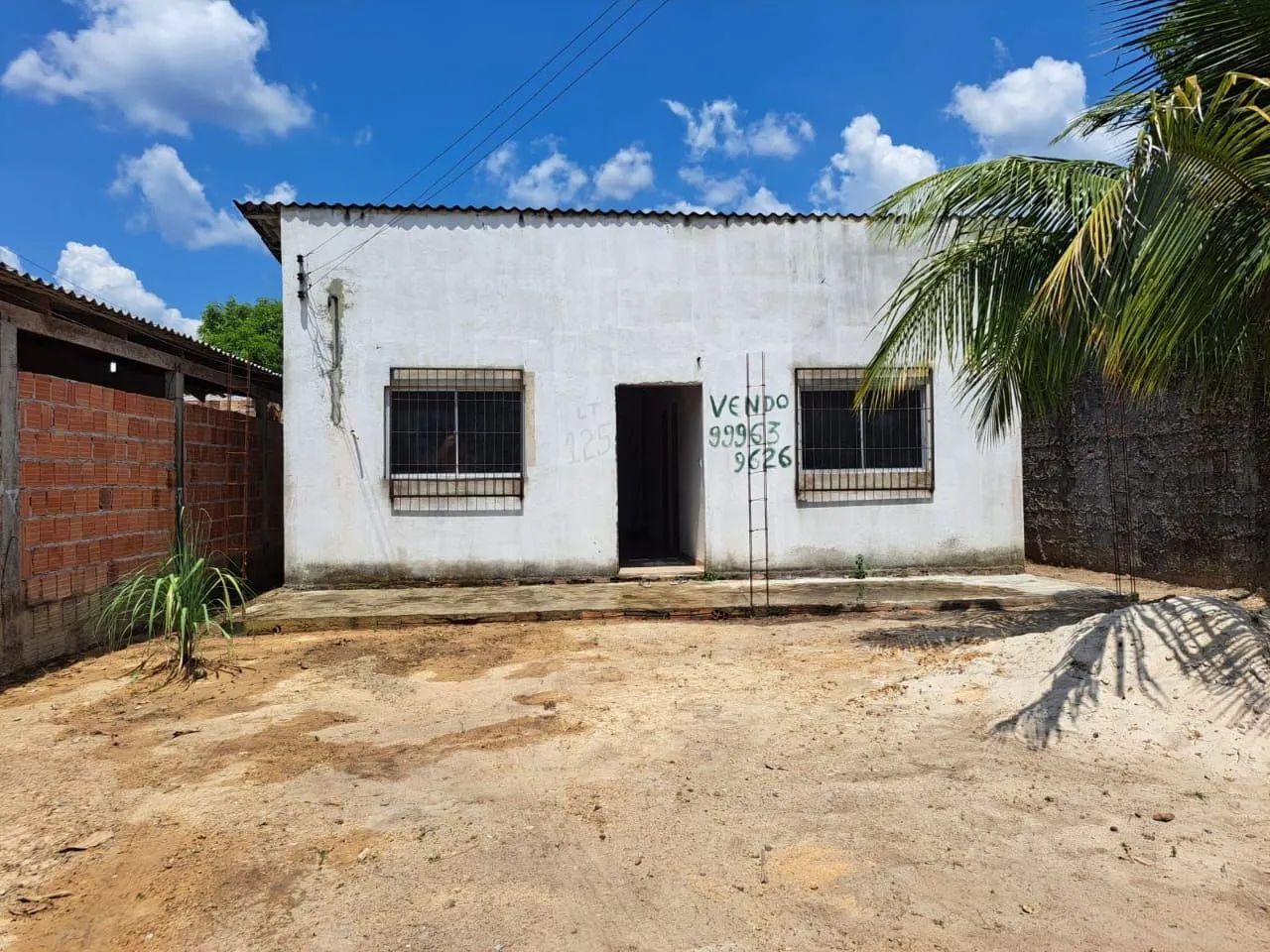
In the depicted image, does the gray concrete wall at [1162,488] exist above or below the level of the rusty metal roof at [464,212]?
below

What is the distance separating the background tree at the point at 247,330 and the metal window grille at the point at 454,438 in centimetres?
2106

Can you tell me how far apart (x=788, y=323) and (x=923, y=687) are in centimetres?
542

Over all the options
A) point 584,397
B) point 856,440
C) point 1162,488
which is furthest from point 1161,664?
point 584,397

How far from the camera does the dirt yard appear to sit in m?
2.58

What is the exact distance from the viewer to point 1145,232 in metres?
3.87

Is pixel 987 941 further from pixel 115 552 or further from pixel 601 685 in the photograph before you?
pixel 115 552

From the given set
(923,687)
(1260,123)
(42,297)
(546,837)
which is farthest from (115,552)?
(1260,123)

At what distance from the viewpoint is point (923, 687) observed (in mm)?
5051

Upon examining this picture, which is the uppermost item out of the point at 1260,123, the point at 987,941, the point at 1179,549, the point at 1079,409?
the point at 1260,123

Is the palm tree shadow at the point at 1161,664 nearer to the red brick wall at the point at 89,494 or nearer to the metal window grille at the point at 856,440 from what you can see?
the metal window grille at the point at 856,440

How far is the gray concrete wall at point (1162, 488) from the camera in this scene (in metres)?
7.84

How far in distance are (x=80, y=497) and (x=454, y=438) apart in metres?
3.65

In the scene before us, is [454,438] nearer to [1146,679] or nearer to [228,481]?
[228,481]

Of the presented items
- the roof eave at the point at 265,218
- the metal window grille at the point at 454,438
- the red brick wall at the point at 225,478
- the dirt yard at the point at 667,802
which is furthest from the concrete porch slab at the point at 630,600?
the roof eave at the point at 265,218
